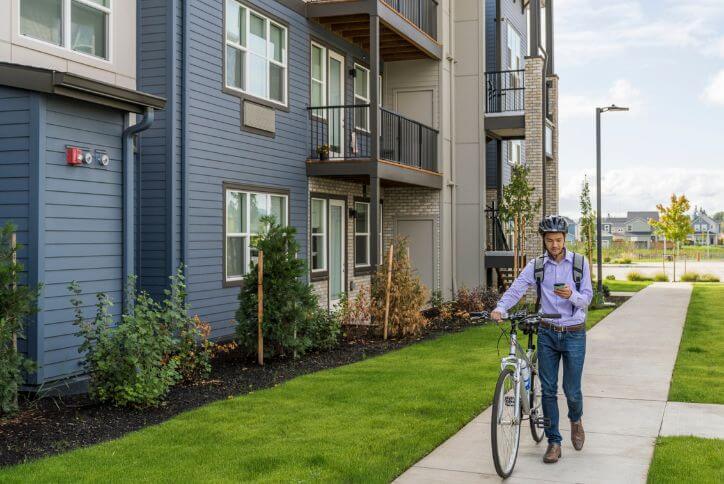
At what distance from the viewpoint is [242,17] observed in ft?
47.1

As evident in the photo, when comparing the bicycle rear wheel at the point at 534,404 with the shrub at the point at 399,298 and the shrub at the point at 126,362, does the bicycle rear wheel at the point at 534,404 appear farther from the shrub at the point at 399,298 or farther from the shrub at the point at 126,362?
the shrub at the point at 399,298

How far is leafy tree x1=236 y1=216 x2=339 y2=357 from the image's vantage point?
1180cm

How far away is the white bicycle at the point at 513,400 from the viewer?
20.0 feet

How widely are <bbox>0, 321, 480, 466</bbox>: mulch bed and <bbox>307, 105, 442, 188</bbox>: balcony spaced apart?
4.84 meters

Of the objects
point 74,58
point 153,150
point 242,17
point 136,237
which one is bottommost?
point 136,237

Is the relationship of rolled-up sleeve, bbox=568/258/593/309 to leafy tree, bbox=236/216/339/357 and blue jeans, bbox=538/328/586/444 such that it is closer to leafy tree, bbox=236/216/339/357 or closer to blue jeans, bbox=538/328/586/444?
blue jeans, bbox=538/328/586/444

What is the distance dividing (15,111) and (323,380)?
4.89m

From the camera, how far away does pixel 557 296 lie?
6668mm

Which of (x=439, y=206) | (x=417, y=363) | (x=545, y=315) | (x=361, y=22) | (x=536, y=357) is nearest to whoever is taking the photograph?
(x=545, y=315)

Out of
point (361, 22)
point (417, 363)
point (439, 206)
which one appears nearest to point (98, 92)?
point (417, 363)

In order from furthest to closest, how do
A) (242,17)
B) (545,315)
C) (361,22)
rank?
(361,22), (242,17), (545,315)

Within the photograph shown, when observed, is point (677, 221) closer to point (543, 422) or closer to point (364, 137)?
point (364, 137)

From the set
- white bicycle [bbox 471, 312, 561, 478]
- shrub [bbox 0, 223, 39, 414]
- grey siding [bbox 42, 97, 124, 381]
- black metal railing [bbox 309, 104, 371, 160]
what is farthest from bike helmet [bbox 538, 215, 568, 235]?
black metal railing [bbox 309, 104, 371, 160]

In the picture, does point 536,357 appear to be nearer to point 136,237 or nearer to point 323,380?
point 323,380
